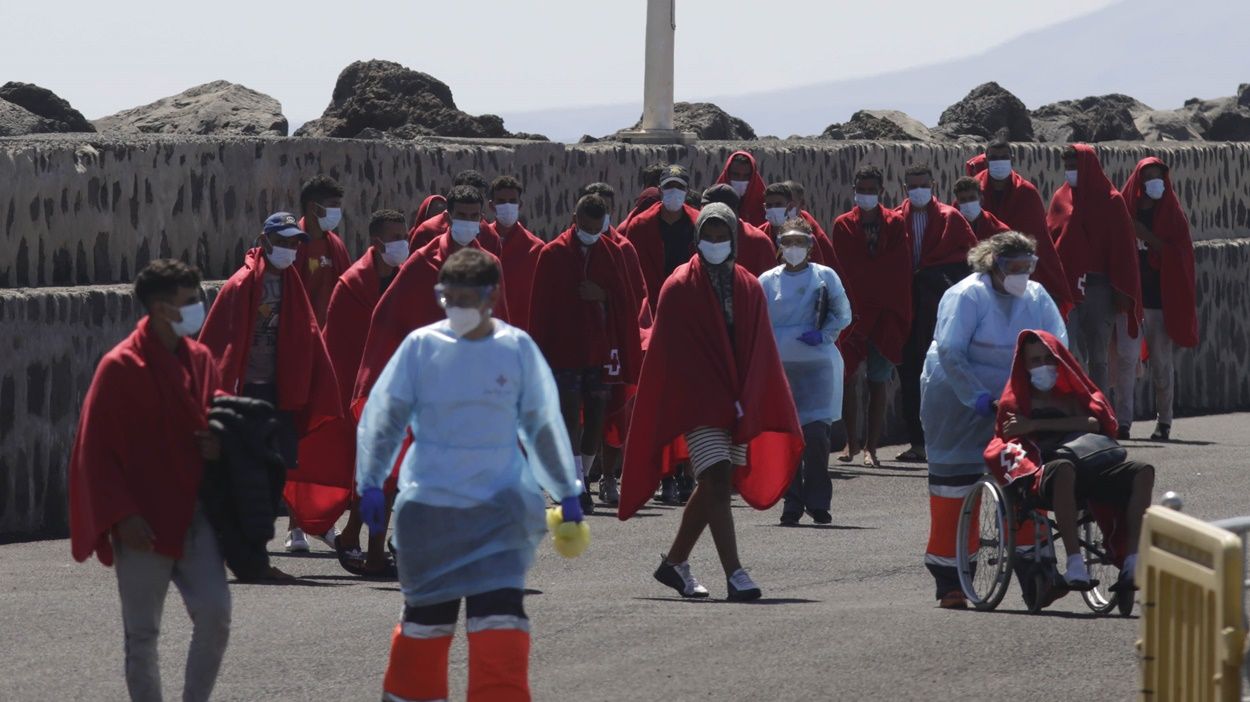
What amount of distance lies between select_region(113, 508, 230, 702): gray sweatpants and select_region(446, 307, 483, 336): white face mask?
97 cm

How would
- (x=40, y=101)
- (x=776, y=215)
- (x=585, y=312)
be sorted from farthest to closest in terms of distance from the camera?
(x=40, y=101), (x=776, y=215), (x=585, y=312)

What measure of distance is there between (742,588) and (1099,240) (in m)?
8.05

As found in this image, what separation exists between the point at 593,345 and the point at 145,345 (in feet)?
22.2

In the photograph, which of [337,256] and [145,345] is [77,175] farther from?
[145,345]

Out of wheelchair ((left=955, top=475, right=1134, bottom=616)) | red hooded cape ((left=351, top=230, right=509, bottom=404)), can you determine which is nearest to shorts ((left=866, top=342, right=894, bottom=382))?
red hooded cape ((left=351, top=230, right=509, bottom=404))

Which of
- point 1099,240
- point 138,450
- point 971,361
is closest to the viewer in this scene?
point 138,450

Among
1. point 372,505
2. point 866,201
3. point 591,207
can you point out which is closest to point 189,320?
point 372,505

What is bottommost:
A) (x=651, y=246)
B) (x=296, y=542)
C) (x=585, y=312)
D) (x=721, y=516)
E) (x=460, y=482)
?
(x=296, y=542)

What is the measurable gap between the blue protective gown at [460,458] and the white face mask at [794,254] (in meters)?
6.06

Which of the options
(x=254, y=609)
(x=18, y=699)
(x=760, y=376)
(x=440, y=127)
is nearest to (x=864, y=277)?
(x=440, y=127)

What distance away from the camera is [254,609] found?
33.9 feet

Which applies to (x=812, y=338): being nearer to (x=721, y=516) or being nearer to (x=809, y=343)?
(x=809, y=343)

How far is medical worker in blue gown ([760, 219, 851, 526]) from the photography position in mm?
13570

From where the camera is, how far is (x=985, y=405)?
10586 millimetres
